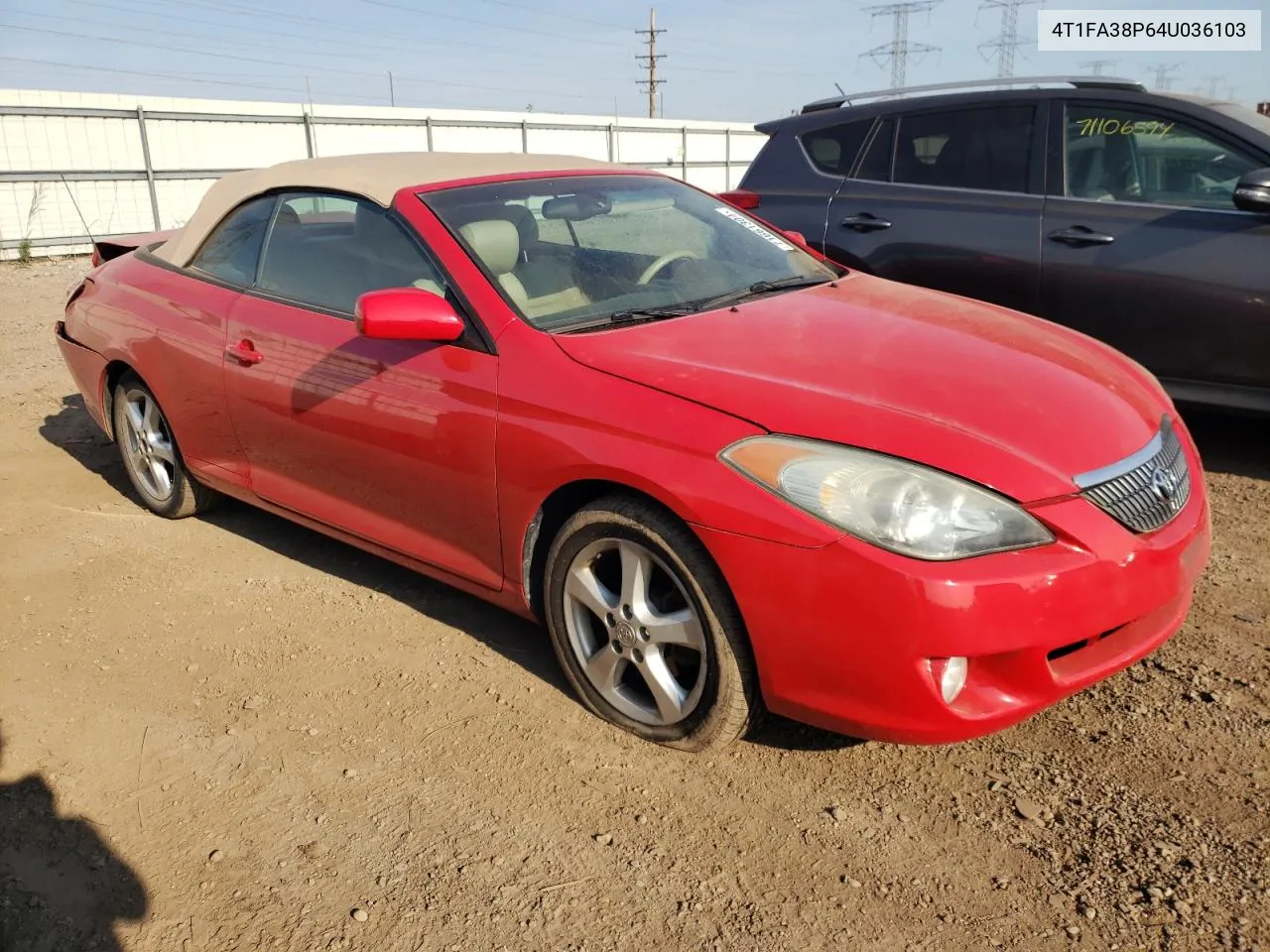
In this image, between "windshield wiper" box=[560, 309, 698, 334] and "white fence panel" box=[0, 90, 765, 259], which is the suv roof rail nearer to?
"windshield wiper" box=[560, 309, 698, 334]

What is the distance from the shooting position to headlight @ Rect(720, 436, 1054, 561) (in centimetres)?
235

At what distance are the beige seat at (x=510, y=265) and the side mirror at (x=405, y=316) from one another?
23 cm

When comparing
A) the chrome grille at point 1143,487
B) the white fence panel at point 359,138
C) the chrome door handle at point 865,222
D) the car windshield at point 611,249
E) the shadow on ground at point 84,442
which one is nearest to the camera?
the chrome grille at point 1143,487

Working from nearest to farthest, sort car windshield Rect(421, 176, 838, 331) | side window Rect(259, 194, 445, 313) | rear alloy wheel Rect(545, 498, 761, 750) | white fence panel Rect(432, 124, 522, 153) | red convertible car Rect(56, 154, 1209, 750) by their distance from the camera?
1. red convertible car Rect(56, 154, 1209, 750)
2. rear alloy wheel Rect(545, 498, 761, 750)
3. car windshield Rect(421, 176, 838, 331)
4. side window Rect(259, 194, 445, 313)
5. white fence panel Rect(432, 124, 522, 153)

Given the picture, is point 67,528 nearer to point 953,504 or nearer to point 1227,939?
point 953,504

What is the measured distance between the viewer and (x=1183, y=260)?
4.70m

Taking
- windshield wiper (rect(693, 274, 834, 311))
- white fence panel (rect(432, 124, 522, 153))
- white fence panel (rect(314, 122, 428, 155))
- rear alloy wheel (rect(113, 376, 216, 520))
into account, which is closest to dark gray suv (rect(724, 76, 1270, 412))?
windshield wiper (rect(693, 274, 834, 311))

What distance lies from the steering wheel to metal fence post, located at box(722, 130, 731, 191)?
2710 centimetres

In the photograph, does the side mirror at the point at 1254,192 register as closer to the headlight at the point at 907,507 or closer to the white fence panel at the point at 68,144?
the headlight at the point at 907,507

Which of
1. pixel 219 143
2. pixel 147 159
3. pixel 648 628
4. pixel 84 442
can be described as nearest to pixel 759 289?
pixel 648 628

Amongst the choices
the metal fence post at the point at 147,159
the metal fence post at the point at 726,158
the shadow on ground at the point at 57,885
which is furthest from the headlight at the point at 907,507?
the metal fence post at the point at 726,158

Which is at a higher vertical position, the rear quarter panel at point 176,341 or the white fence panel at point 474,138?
the white fence panel at point 474,138

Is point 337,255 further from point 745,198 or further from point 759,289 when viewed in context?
point 745,198

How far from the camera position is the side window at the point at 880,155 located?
5.73 m
